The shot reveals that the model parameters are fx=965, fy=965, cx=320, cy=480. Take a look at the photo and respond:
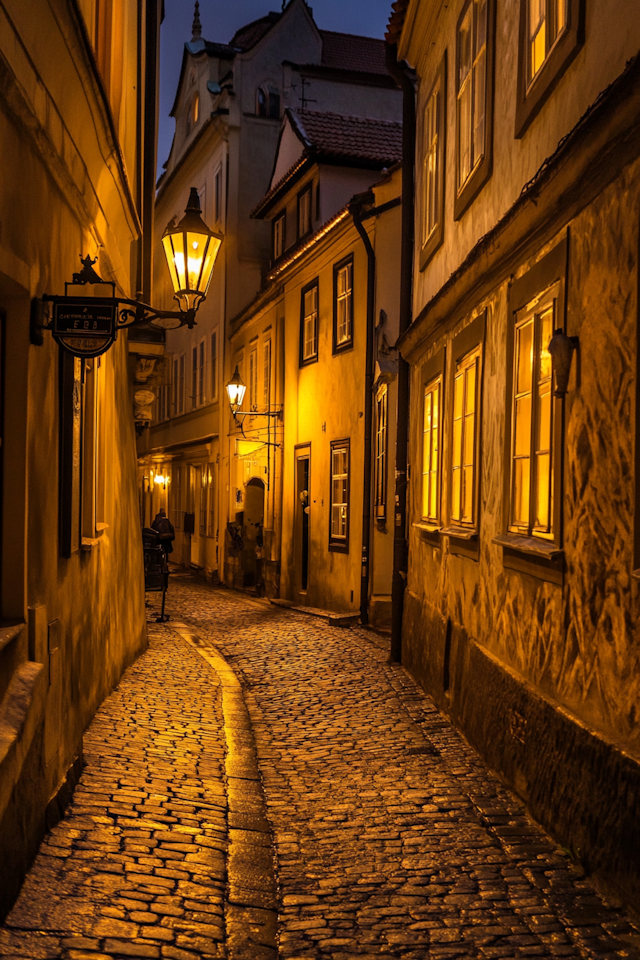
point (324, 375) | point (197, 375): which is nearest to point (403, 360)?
point (324, 375)

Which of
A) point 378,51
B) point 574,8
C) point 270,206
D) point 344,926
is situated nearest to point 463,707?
point 344,926

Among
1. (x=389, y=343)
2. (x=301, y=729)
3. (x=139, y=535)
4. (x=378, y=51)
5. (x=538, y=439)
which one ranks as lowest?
(x=301, y=729)

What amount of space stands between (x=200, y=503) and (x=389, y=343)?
14.3m

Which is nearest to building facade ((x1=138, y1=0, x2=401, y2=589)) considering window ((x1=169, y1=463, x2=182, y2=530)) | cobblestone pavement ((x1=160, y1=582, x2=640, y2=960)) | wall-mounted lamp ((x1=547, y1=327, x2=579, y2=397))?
window ((x1=169, y1=463, x2=182, y2=530))

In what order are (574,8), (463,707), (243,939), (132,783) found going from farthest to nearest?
(463,707)
(132,783)
(574,8)
(243,939)

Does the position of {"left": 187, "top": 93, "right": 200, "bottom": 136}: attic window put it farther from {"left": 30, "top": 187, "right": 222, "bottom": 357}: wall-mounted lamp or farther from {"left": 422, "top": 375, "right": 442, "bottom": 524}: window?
{"left": 30, "top": 187, "right": 222, "bottom": 357}: wall-mounted lamp

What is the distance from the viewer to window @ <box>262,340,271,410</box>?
69.8 ft

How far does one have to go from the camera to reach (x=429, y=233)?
10.6m

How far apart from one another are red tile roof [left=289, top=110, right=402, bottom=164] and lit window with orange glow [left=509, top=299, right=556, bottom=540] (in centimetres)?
1312

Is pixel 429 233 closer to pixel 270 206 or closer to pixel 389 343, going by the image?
pixel 389 343

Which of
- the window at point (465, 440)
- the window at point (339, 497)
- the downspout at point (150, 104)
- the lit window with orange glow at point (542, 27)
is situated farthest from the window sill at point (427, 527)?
the window at point (339, 497)

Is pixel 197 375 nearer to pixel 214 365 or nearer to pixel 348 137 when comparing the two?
pixel 214 365

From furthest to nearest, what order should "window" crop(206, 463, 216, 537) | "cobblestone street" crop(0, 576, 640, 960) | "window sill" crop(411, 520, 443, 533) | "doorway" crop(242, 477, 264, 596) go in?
1. "window" crop(206, 463, 216, 537)
2. "doorway" crop(242, 477, 264, 596)
3. "window sill" crop(411, 520, 443, 533)
4. "cobblestone street" crop(0, 576, 640, 960)

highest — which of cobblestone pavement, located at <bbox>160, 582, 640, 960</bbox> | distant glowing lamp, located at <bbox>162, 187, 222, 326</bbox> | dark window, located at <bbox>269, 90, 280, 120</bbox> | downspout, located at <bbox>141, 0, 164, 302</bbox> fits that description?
dark window, located at <bbox>269, 90, 280, 120</bbox>
